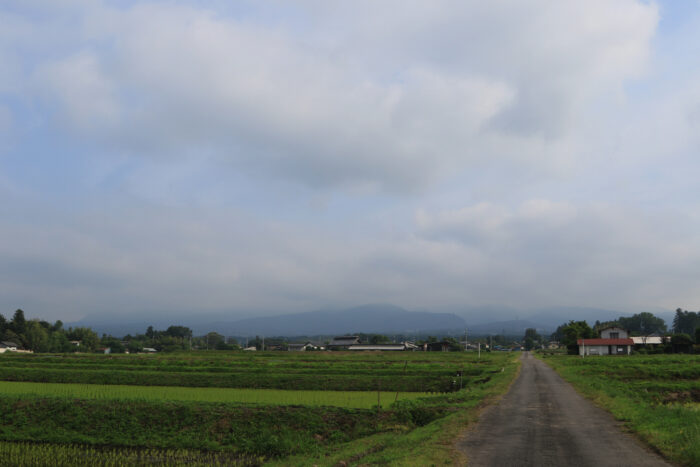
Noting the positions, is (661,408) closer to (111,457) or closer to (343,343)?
(111,457)

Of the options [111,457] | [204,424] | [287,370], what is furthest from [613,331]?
[111,457]

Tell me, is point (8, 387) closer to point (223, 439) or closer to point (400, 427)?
point (223, 439)

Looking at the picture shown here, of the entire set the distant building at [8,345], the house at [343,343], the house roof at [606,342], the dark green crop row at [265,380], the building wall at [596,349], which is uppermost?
the dark green crop row at [265,380]

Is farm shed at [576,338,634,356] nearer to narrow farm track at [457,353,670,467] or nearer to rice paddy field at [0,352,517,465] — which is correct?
rice paddy field at [0,352,517,465]

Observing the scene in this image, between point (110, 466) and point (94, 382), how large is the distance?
29.0 metres

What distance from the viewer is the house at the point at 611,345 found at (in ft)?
280

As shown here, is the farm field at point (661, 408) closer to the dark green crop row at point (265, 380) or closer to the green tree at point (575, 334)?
the dark green crop row at point (265, 380)

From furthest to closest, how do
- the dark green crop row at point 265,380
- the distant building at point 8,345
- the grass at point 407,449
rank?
the distant building at point 8,345, the dark green crop row at point 265,380, the grass at point 407,449

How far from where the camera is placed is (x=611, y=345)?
283 ft

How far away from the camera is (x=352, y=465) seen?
43.7 feet

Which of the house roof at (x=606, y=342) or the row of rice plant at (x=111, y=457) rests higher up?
the row of rice plant at (x=111, y=457)

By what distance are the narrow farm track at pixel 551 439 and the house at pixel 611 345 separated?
232 feet

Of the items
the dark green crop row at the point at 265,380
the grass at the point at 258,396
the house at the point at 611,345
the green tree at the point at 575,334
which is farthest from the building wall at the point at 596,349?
the grass at the point at 258,396

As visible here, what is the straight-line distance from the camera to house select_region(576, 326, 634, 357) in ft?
280
